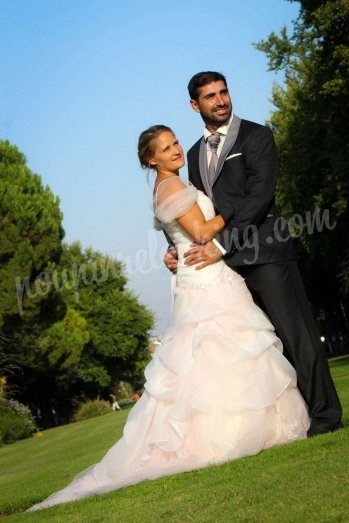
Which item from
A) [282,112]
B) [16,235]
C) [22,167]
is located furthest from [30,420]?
[282,112]

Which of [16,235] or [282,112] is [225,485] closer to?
[16,235]

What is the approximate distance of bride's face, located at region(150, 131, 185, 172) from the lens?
859 centimetres

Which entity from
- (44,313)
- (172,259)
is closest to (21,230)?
(44,313)

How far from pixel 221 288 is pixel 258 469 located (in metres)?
2.10

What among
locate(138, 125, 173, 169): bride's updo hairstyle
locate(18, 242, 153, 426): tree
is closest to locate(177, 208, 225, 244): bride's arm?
locate(138, 125, 173, 169): bride's updo hairstyle

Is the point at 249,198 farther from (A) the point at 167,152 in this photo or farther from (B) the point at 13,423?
(B) the point at 13,423

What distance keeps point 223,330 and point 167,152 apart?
5.22 ft

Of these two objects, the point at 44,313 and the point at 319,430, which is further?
the point at 44,313

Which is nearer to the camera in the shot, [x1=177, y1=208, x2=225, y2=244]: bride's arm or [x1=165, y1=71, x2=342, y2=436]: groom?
[x1=165, y1=71, x2=342, y2=436]: groom

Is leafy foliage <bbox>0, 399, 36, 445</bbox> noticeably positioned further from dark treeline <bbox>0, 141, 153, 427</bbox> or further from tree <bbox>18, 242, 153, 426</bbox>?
tree <bbox>18, 242, 153, 426</bbox>

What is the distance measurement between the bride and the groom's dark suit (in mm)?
111

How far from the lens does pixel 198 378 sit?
26.5 ft

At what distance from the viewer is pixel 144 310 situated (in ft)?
304

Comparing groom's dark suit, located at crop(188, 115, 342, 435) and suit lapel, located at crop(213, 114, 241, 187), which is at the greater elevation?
suit lapel, located at crop(213, 114, 241, 187)
